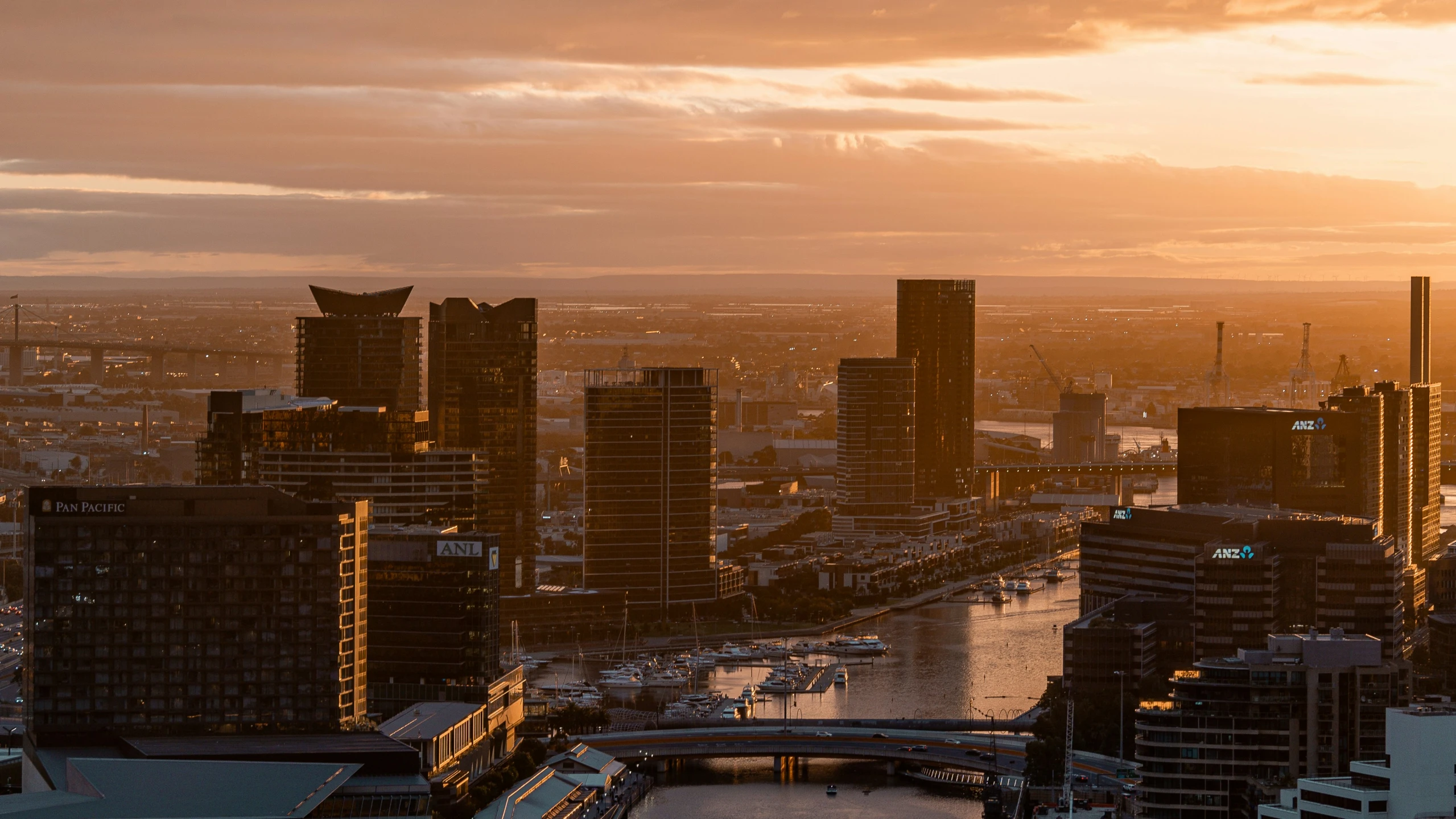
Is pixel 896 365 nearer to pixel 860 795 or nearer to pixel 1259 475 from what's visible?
pixel 1259 475

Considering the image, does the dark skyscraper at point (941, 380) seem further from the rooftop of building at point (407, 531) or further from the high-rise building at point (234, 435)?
the rooftop of building at point (407, 531)

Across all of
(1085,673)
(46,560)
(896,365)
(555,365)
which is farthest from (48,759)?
(555,365)

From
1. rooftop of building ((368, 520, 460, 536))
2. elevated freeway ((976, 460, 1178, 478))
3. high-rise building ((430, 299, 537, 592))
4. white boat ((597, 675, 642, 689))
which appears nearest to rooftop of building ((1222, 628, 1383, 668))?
rooftop of building ((368, 520, 460, 536))

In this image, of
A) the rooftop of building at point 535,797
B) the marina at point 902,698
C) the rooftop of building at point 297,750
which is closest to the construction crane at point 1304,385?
the marina at point 902,698

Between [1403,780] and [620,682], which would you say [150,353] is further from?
[1403,780]

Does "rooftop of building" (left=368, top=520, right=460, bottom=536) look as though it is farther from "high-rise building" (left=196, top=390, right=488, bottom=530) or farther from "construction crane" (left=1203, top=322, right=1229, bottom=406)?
"construction crane" (left=1203, top=322, right=1229, bottom=406)
